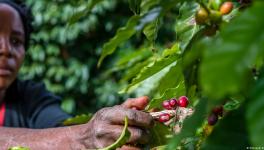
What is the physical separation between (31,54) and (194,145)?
3381mm

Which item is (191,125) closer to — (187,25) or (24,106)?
(187,25)

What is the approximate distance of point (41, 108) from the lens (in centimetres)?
218

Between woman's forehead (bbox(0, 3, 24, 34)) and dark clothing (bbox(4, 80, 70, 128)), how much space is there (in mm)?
289

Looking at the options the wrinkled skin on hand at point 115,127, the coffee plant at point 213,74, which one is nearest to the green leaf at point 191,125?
the coffee plant at point 213,74

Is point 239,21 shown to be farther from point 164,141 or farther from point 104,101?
point 104,101

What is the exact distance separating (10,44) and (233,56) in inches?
66.4

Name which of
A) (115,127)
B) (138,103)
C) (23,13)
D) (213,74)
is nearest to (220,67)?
(213,74)

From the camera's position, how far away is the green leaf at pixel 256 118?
1.28 feet

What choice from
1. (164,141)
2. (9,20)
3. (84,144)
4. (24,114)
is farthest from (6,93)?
(164,141)

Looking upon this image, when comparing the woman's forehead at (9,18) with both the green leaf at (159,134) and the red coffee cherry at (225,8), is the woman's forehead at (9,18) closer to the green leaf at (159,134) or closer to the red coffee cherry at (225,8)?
the green leaf at (159,134)

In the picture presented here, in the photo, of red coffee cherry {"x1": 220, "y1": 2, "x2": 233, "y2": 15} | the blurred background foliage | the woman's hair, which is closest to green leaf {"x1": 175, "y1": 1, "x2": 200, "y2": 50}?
red coffee cherry {"x1": 220, "y1": 2, "x2": 233, "y2": 15}

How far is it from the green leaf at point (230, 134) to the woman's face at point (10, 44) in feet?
Answer: 4.97

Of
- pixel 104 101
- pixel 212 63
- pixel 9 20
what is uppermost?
pixel 212 63

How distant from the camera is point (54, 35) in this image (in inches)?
160
